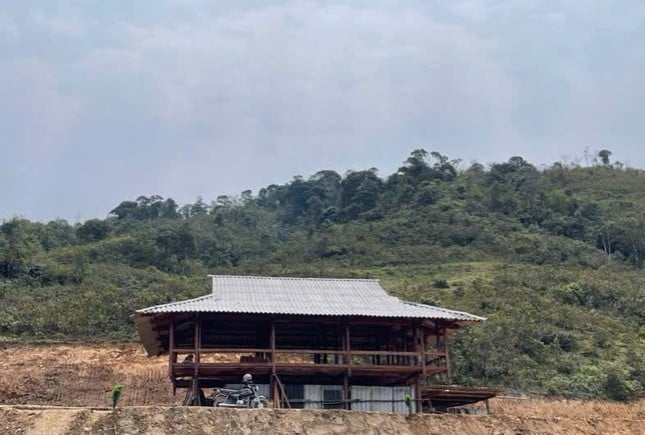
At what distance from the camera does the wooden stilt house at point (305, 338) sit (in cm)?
2233

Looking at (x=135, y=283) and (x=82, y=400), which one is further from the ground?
(x=135, y=283)

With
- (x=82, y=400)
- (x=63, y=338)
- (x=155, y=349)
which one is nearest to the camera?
(x=155, y=349)

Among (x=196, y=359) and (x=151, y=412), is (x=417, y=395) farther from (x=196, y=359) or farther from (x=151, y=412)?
(x=151, y=412)

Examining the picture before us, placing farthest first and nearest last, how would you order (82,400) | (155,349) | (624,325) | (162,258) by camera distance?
(162,258) < (624,325) < (82,400) < (155,349)

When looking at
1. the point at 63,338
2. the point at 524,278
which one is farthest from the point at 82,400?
the point at 524,278

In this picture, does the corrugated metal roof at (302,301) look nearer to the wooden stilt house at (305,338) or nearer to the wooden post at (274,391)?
the wooden stilt house at (305,338)

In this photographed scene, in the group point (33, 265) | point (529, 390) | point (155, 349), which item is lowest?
point (529, 390)

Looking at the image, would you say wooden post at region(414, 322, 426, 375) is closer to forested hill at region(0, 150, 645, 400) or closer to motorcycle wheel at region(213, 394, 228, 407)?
motorcycle wheel at region(213, 394, 228, 407)

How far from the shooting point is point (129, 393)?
107 ft

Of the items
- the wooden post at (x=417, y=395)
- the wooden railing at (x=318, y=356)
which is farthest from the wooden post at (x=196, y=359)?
the wooden post at (x=417, y=395)

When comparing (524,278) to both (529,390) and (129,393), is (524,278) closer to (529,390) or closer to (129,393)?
(529,390)

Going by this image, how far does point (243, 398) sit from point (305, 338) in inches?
136

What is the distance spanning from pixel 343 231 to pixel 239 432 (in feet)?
117

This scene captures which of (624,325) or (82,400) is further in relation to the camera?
(624,325)
